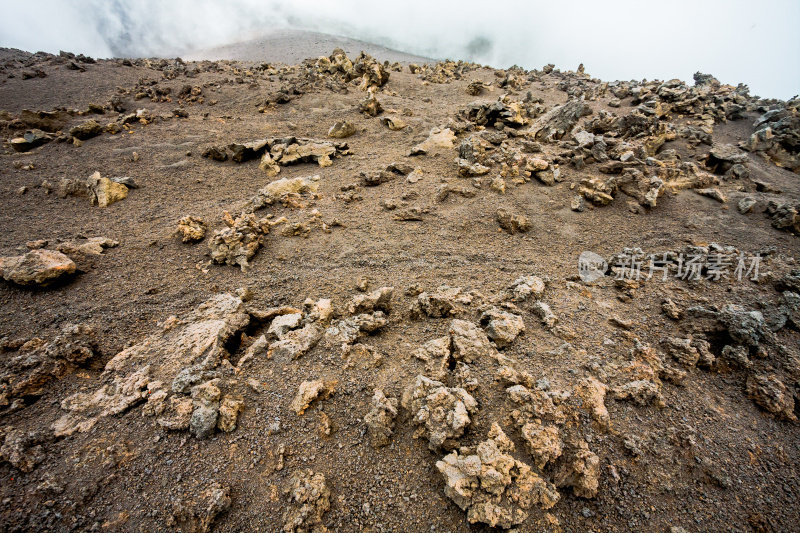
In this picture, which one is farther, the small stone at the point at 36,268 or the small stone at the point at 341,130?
the small stone at the point at 341,130

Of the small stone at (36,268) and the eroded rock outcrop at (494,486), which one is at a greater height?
the small stone at (36,268)

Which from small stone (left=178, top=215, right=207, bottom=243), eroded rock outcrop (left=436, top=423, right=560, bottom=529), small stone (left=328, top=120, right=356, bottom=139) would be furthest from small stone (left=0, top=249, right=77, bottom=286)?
small stone (left=328, top=120, right=356, bottom=139)

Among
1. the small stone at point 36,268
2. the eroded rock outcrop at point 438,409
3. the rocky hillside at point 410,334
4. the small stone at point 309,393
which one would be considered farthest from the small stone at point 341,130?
the eroded rock outcrop at point 438,409

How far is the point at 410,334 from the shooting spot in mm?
3000

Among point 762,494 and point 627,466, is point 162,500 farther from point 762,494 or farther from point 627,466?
point 762,494

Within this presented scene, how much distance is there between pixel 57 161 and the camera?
6.54 meters

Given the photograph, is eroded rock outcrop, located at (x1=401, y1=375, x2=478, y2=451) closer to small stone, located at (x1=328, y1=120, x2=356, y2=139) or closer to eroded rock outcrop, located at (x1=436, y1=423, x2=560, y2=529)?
eroded rock outcrop, located at (x1=436, y1=423, x2=560, y2=529)

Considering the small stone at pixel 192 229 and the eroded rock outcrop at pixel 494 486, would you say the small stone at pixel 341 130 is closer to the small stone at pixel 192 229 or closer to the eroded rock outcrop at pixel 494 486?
the small stone at pixel 192 229

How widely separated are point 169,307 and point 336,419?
2.57 metres

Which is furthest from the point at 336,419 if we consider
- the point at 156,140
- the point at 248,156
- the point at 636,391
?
the point at 156,140

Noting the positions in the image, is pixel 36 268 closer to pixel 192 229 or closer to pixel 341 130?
pixel 192 229

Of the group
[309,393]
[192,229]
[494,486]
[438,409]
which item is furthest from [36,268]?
[494,486]

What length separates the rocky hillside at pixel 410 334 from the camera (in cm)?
196

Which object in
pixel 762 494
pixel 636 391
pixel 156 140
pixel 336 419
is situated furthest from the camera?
pixel 156 140
